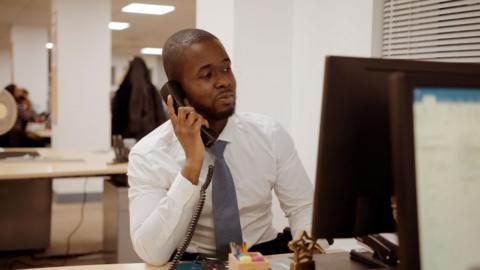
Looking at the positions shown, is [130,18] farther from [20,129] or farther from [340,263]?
[340,263]

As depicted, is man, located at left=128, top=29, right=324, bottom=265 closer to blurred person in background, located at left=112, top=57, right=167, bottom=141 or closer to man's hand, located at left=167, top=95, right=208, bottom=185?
man's hand, located at left=167, top=95, right=208, bottom=185

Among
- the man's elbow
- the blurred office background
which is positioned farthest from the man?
the blurred office background

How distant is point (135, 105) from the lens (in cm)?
476

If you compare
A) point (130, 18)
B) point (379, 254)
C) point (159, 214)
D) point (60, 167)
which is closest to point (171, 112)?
point (159, 214)

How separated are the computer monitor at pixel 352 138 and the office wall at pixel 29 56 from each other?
10531 millimetres

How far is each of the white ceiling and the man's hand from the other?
6119mm

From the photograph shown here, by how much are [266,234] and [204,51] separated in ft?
2.07

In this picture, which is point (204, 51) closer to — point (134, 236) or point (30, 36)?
point (134, 236)

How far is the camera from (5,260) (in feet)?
13.5

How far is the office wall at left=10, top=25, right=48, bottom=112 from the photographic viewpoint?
413 inches

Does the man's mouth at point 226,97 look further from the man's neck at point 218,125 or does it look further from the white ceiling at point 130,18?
the white ceiling at point 130,18

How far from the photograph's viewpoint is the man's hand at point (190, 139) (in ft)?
4.80

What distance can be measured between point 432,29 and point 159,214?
1.48 meters

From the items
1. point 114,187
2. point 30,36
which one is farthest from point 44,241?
point 30,36
